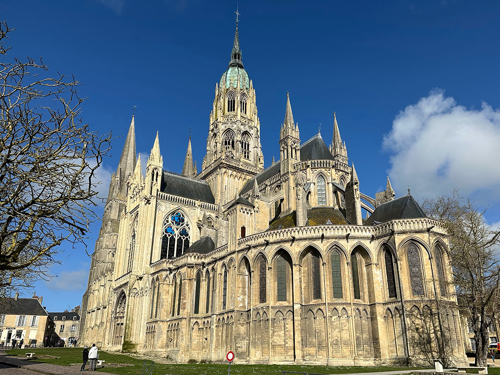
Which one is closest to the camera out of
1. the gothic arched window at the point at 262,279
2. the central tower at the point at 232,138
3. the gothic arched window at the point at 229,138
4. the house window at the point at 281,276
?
the house window at the point at 281,276

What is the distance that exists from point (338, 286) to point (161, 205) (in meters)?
24.0

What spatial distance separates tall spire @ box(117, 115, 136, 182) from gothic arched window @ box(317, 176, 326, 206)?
41749mm

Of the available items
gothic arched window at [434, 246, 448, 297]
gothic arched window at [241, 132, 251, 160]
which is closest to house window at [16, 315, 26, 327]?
gothic arched window at [241, 132, 251, 160]

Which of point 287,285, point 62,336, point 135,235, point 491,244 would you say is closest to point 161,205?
point 135,235

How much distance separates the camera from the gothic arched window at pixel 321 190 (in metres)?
37.9

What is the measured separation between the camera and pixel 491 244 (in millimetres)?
23125

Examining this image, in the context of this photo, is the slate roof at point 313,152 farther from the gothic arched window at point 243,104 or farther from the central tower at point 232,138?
the gothic arched window at point 243,104

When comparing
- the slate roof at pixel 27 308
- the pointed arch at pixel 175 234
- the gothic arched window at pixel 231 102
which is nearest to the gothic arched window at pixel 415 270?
the pointed arch at pixel 175 234

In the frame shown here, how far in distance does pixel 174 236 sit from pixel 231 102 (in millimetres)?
23411

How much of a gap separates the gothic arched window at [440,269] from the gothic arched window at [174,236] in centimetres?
2727

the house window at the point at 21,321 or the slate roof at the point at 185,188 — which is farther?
the house window at the point at 21,321

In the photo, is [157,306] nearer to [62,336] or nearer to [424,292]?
[424,292]

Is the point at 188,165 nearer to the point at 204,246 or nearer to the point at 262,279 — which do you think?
the point at 204,246

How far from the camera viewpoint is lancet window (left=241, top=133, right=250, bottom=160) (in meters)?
57.1
